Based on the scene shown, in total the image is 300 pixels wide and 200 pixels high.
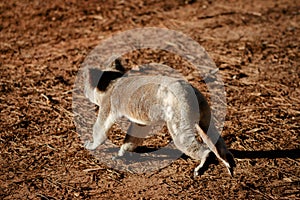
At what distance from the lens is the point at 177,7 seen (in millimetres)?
9961

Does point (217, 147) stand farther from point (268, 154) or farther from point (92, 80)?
point (92, 80)

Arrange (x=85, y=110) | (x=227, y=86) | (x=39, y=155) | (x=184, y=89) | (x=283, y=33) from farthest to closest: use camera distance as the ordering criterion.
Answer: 1. (x=283, y=33)
2. (x=227, y=86)
3. (x=85, y=110)
4. (x=39, y=155)
5. (x=184, y=89)

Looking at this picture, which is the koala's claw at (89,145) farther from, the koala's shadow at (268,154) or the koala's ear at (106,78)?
the koala's shadow at (268,154)

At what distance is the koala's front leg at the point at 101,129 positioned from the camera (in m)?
5.56

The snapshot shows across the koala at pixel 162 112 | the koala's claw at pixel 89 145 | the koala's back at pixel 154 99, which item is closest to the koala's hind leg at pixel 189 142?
the koala at pixel 162 112

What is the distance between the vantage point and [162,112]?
192 inches

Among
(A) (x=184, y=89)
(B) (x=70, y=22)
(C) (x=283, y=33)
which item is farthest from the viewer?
(B) (x=70, y=22)

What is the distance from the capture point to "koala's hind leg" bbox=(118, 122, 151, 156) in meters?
5.71

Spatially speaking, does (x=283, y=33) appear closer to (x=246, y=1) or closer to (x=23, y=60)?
(x=246, y=1)

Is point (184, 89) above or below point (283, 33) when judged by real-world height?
above

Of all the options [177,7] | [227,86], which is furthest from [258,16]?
[227,86]

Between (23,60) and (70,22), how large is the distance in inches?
63.9

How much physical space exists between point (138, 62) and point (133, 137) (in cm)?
238

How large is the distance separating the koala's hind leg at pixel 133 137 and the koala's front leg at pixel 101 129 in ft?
0.80
